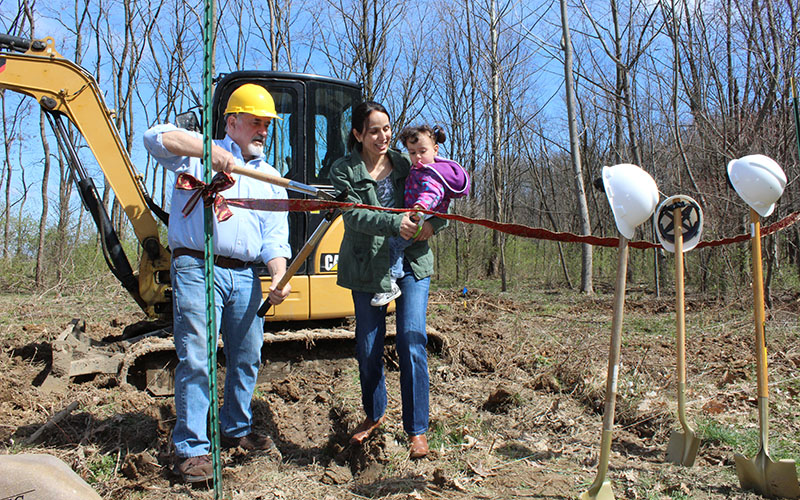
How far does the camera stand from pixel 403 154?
3363 mm

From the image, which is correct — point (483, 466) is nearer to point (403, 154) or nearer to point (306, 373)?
point (403, 154)

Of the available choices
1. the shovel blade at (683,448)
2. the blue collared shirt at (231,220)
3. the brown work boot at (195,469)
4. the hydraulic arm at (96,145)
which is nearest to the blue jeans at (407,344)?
the blue collared shirt at (231,220)

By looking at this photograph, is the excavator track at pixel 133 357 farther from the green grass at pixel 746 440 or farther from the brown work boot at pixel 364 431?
the green grass at pixel 746 440

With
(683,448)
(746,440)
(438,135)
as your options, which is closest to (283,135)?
(438,135)

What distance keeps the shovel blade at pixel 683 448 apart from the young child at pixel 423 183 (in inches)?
62.6

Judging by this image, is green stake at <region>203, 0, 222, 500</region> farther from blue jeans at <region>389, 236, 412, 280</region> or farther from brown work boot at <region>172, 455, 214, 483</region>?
blue jeans at <region>389, 236, 412, 280</region>

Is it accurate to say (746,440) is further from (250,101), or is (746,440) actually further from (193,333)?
(250,101)

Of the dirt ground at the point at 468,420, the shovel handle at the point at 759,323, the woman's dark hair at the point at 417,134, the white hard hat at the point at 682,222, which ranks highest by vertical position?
the woman's dark hair at the point at 417,134

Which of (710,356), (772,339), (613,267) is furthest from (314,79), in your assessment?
(613,267)

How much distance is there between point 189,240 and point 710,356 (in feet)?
15.4

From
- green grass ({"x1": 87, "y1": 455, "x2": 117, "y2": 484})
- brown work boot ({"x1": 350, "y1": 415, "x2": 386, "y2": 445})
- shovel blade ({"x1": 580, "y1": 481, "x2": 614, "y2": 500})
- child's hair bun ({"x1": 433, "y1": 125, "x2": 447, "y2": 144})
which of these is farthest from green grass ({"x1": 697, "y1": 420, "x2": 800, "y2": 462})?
green grass ({"x1": 87, "y1": 455, "x2": 117, "y2": 484})

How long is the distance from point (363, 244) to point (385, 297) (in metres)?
0.30

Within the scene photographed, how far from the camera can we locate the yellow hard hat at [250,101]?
3.04 meters

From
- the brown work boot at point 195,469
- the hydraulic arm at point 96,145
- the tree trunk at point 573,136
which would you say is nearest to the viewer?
the brown work boot at point 195,469
